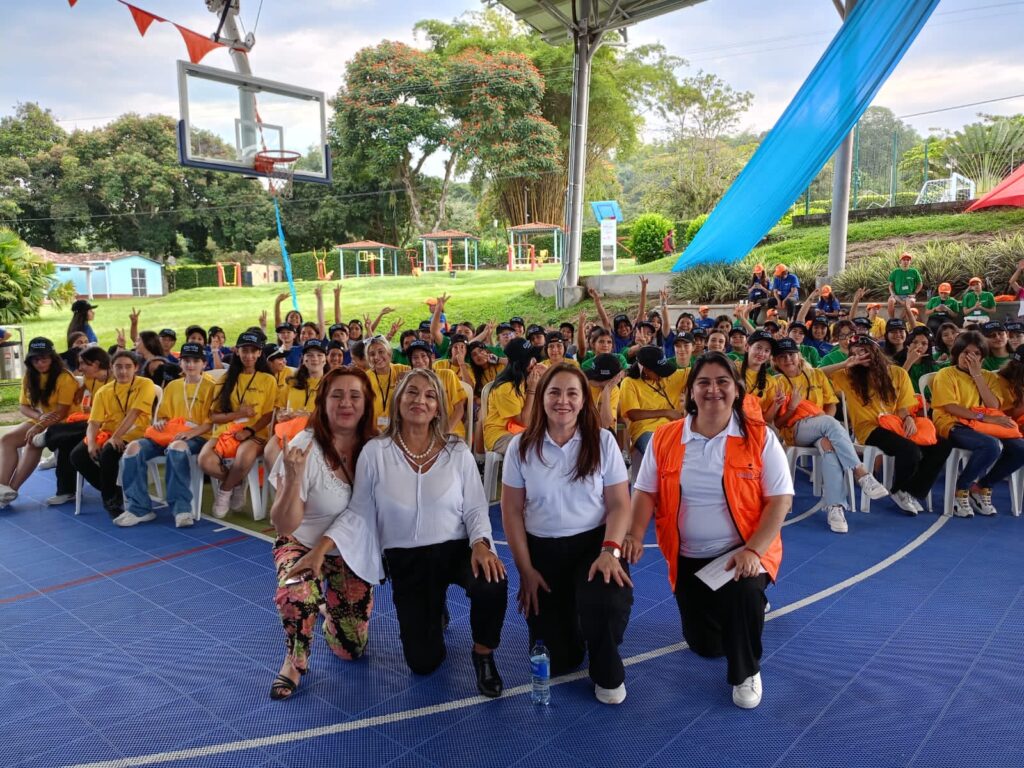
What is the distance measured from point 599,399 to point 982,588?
91.6 inches

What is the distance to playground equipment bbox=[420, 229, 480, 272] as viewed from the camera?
2578cm

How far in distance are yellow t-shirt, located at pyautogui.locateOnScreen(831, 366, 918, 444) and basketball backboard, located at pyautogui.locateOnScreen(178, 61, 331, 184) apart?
6.73 meters

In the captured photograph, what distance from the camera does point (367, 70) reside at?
82.4 ft

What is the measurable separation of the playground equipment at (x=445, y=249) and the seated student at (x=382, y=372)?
20.4 metres

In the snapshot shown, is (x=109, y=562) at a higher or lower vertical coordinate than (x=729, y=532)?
lower

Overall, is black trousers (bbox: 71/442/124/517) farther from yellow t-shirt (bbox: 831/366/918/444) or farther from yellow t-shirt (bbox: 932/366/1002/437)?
yellow t-shirt (bbox: 932/366/1002/437)

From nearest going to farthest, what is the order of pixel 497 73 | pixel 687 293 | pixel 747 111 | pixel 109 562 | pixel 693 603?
pixel 693 603
pixel 109 562
pixel 687 293
pixel 497 73
pixel 747 111

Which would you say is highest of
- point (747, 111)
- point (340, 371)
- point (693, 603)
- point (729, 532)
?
point (747, 111)

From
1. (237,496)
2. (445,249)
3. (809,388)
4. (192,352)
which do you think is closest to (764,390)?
(809,388)

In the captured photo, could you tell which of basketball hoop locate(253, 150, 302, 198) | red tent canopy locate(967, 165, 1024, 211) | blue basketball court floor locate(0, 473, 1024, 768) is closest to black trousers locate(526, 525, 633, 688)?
blue basketball court floor locate(0, 473, 1024, 768)

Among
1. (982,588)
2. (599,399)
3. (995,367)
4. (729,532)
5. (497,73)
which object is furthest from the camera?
(497,73)

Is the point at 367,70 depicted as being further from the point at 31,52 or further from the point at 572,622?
the point at 572,622

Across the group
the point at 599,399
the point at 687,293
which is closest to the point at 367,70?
the point at 687,293

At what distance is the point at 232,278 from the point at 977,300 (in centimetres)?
2564
